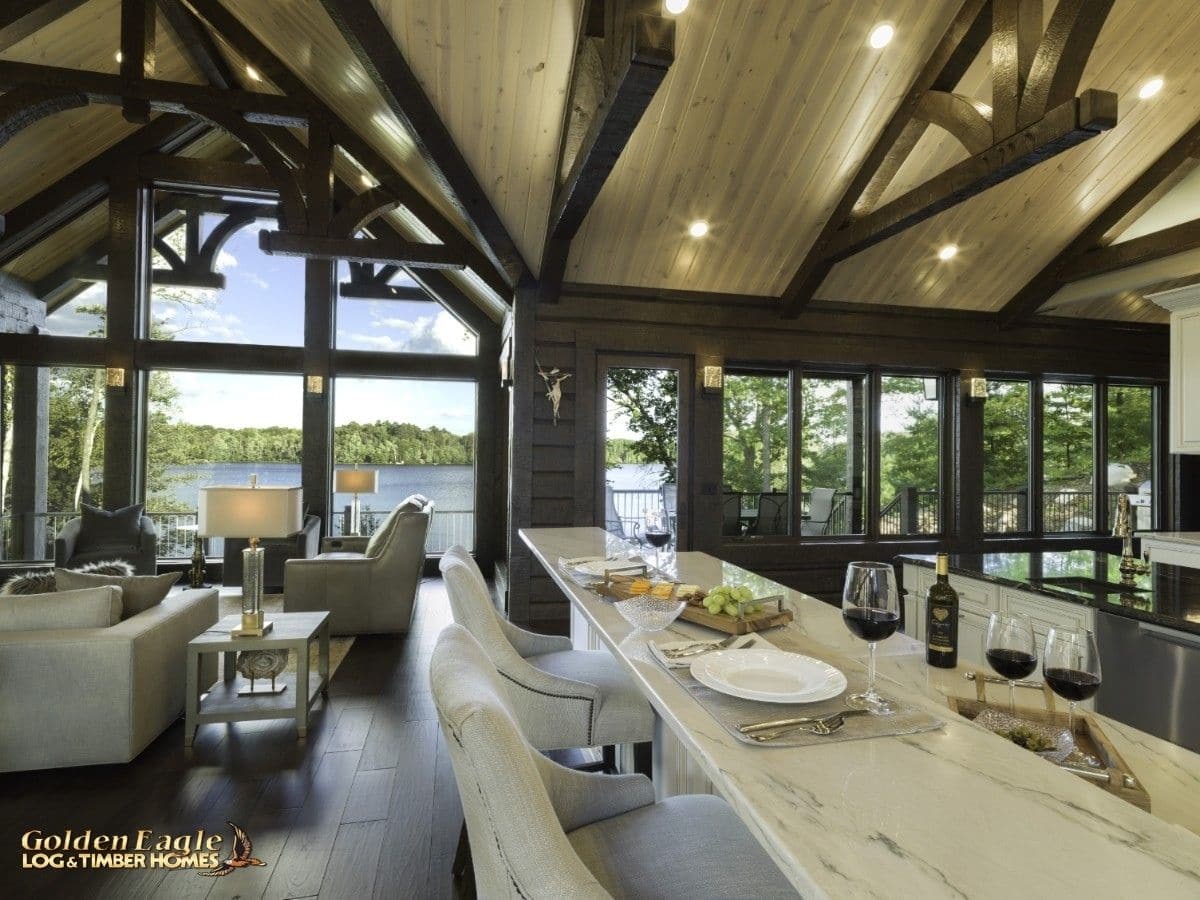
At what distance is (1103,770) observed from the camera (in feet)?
3.19

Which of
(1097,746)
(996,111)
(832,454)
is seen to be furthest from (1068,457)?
(1097,746)

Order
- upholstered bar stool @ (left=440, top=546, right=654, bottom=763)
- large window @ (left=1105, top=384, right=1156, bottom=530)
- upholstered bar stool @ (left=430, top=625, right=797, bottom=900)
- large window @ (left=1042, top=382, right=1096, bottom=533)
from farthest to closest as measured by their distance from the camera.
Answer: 1. large window @ (left=1105, top=384, right=1156, bottom=530)
2. large window @ (left=1042, top=382, right=1096, bottom=533)
3. upholstered bar stool @ (left=440, top=546, right=654, bottom=763)
4. upholstered bar stool @ (left=430, top=625, right=797, bottom=900)

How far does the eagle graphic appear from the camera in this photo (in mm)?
2068

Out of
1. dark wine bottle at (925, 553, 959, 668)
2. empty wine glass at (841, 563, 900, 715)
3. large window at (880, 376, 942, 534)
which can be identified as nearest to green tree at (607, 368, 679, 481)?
large window at (880, 376, 942, 534)

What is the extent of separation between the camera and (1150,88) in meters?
4.07

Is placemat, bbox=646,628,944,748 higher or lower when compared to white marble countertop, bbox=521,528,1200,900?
higher

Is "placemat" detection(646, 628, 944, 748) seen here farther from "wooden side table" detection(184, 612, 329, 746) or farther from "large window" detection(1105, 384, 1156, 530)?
"large window" detection(1105, 384, 1156, 530)

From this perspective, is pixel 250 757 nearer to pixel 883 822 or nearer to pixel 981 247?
pixel 883 822

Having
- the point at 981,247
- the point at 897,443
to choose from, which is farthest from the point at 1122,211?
the point at 897,443

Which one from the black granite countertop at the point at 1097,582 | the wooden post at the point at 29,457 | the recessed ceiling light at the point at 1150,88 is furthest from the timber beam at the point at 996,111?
the wooden post at the point at 29,457

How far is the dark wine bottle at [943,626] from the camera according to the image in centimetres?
144

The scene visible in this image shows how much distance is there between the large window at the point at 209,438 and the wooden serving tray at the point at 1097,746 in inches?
295

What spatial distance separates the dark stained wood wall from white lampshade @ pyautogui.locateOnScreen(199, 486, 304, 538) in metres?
2.22

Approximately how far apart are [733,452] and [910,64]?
3.04 meters
